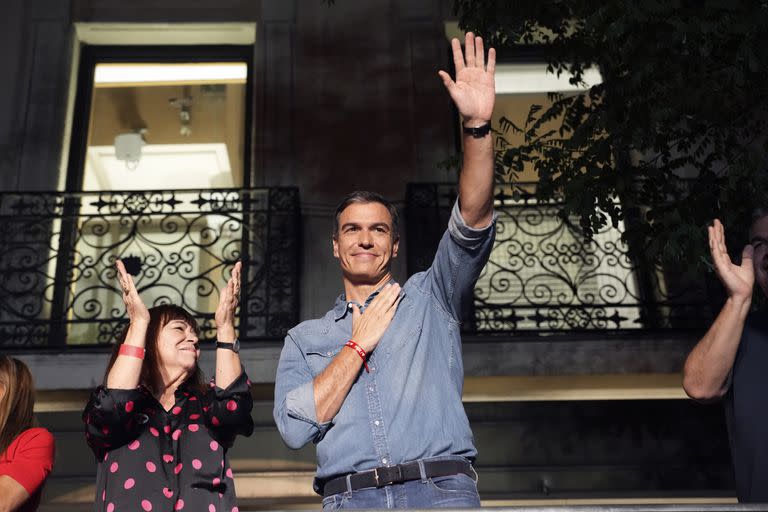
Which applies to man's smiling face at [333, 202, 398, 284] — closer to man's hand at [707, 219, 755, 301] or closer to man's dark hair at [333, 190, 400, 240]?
man's dark hair at [333, 190, 400, 240]

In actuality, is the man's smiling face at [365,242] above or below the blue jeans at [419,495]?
above

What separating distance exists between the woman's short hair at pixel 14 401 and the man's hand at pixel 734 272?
8.72ft

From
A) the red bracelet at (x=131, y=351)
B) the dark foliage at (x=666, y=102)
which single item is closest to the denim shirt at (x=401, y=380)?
the red bracelet at (x=131, y=351)

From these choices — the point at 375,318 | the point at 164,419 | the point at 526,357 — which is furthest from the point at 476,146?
the point at 526,357

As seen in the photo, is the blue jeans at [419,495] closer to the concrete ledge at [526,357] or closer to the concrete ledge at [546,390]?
the concrete ledge at [526,357]

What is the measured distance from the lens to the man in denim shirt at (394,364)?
2.39 meters

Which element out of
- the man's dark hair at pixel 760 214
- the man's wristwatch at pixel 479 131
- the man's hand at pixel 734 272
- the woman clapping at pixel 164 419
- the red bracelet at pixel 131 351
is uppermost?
the man's wristwatch at pixel 479 131

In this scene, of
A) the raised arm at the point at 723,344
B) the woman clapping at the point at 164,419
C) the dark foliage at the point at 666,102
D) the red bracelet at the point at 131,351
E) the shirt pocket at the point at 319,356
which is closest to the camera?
the shirt pocket at the point at 319,356

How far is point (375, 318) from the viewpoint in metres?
2.62

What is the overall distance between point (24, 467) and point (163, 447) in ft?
1.84

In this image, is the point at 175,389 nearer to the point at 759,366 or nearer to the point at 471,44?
the point at 471,44

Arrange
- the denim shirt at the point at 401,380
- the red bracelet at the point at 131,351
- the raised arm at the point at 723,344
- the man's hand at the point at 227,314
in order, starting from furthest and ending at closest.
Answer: the man's hand at the point at 227,314
the red bracelet at the point at 131,351
the raised arm at the point at 723,344
the denim shirt at the point at 401,380

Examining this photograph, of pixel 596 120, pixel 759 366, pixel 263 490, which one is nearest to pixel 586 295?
pixel 596 120

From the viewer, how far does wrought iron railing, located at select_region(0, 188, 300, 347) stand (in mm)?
7871
